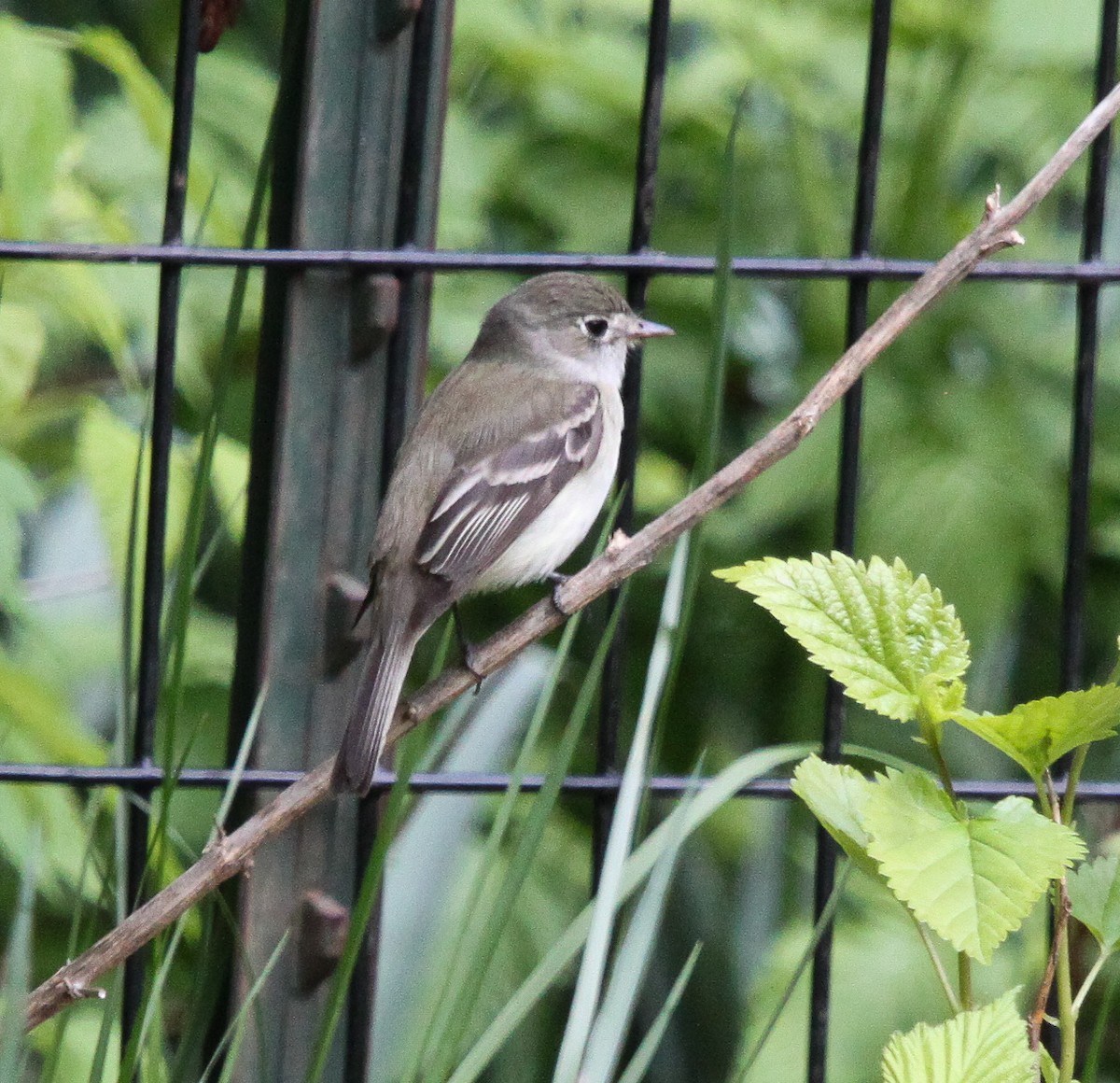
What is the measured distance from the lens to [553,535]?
2.68 meters

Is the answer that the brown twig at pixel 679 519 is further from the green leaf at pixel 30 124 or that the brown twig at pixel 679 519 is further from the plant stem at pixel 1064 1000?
the green leaf at pixel 30 124

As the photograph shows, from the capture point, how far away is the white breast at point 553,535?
2.66 meters

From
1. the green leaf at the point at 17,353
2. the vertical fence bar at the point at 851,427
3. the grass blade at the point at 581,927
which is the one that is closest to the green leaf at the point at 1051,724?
the grass blade at the point at 581,927

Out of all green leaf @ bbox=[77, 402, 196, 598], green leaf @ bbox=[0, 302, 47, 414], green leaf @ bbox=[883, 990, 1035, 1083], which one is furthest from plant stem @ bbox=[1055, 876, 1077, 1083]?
green leaf @ bbox=[0, 302, 47, 414]

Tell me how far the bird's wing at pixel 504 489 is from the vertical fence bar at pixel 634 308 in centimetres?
22

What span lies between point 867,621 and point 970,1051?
1.22 feet

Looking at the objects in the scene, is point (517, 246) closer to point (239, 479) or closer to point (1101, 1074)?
point (239, 479)

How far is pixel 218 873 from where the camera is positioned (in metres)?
1.70

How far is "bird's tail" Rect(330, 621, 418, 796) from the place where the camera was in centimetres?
191

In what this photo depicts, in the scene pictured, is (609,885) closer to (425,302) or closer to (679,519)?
(679,519)

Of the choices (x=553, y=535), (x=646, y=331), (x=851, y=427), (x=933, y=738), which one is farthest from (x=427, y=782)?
(x=933, y=738)

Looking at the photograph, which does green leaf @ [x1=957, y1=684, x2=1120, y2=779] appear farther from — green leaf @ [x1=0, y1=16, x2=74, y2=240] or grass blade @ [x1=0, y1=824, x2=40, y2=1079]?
green leaf @ [x1=0, y1=16, x2=74, y2=240]

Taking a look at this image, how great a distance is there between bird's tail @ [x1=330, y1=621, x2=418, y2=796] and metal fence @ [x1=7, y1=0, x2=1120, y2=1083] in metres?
0.19

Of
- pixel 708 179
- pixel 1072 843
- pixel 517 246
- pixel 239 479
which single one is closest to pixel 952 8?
pixel 708 179
